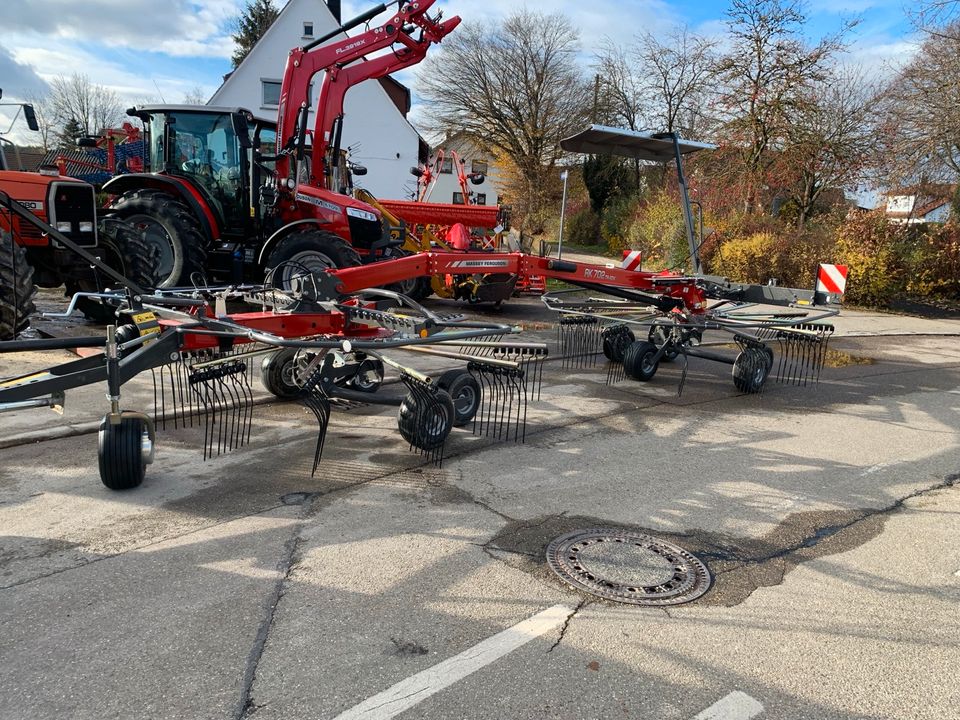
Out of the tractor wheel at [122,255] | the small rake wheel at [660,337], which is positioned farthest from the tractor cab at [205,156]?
the small rake wheel at [660,337]

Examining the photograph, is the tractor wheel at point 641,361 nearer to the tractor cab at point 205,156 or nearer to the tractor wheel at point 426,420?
the tractor wheel at point 426,420

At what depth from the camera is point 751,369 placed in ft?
24.7

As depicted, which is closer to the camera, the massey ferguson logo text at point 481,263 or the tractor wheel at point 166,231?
the massey ferguson logo text at point 481,263

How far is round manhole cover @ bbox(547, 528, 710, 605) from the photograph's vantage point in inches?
129

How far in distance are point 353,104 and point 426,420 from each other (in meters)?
28.0

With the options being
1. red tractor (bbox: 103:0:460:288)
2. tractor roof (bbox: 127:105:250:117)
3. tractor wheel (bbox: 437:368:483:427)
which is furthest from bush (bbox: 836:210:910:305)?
tractor roof (bbox: 127:105:250:117)

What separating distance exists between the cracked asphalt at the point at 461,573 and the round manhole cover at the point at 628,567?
0.10 meters

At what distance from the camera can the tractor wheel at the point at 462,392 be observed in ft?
17.8

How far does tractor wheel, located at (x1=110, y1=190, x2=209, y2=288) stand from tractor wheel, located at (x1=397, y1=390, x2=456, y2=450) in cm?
533

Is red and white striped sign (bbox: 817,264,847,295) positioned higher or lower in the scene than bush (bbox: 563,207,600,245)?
lower

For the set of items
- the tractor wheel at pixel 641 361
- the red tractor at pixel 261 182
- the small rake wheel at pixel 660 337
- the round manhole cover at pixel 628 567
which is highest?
the red tractor at pixel 261 182

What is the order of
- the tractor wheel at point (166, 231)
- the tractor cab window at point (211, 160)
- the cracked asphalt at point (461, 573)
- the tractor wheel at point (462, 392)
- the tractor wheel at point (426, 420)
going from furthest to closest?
the tractor cab window at point (211, 160)
the tractor wheel at point (166, 231)
the tractor wheel at point (462, 392)
the tractor wheel at point (426, 420)
the cracked asphalt at point (461, 573)

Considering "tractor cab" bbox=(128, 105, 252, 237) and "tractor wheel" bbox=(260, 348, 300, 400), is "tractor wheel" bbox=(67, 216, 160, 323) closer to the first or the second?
"tractor cab" bbox=(128, 105, 252, 237)

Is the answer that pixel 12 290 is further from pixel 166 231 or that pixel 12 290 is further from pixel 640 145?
pixel 640 145
